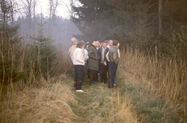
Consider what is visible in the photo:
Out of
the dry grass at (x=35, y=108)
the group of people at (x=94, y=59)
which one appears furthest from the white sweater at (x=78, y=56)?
the dry grass at (x=35, y=108)

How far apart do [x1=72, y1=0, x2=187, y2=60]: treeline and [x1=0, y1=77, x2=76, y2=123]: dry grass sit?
7414 millimetres

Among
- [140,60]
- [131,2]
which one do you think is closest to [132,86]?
[140,60]

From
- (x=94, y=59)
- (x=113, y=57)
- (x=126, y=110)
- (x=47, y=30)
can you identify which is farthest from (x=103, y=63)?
(x=126, y=110)

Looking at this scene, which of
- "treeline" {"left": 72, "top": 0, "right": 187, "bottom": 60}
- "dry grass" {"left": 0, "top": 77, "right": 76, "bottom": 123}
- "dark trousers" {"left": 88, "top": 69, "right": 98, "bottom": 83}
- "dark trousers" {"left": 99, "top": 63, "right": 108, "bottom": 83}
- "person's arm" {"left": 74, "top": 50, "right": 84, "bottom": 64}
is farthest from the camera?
"treeline" {"left": 72, "top": 0, "right": 187, "bottom": 60}

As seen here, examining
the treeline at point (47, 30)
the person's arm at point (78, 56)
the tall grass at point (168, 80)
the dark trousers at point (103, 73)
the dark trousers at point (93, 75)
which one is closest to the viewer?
the tall grass at point (168, 80)

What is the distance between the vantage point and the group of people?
5926 mm

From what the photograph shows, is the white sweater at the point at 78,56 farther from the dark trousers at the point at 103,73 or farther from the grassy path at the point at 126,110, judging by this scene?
the dark trousers at the point at 103,73

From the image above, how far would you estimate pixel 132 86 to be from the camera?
5.94 meters

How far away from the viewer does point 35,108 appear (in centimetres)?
360

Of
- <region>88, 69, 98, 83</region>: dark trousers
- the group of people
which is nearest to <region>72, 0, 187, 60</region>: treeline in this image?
the group of people

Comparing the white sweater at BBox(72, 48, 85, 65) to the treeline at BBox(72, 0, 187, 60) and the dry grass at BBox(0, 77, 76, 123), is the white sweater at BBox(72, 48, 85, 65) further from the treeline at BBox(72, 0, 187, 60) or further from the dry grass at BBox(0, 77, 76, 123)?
the treeline at BBox(72, 0, 187, 60)

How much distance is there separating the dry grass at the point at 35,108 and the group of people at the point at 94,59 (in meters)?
1.63

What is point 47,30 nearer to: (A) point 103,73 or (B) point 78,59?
(B) point 78,59

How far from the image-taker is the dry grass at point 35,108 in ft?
10.00
